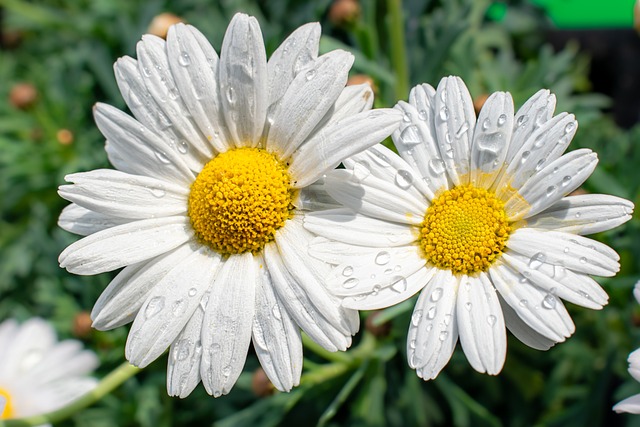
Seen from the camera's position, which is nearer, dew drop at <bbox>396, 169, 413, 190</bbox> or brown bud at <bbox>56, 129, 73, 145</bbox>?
dew drop at <bbox>396, 169, 413, 190</bbox>

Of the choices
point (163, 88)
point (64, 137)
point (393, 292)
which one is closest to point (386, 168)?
point (393, 292)

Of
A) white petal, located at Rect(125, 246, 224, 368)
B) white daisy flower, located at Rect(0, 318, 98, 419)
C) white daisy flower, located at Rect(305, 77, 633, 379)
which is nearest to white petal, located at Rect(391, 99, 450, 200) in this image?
white daisy flower, located at Rect(305, 77, 633, 379)

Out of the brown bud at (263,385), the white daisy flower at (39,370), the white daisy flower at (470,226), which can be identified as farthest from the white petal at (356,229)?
the white daisy flower at (39,370)

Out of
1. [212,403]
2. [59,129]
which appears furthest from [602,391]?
[59,129]

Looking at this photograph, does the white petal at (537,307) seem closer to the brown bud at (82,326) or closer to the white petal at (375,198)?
the white petal at (375,198)

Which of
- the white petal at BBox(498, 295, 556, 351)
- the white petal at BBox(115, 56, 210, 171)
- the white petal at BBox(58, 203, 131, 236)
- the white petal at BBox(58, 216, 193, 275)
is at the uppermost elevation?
the white petal at BBox(115, 56, 210, 171)

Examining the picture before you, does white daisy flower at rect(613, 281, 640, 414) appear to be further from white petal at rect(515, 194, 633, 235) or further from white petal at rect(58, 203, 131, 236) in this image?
white petal at rect(58, 203, 131, 236)

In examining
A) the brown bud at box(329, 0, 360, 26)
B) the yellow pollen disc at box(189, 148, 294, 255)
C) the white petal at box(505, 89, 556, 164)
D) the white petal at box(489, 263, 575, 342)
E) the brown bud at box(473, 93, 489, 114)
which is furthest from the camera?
the brown bud at box(329, 0, 360, 26)
